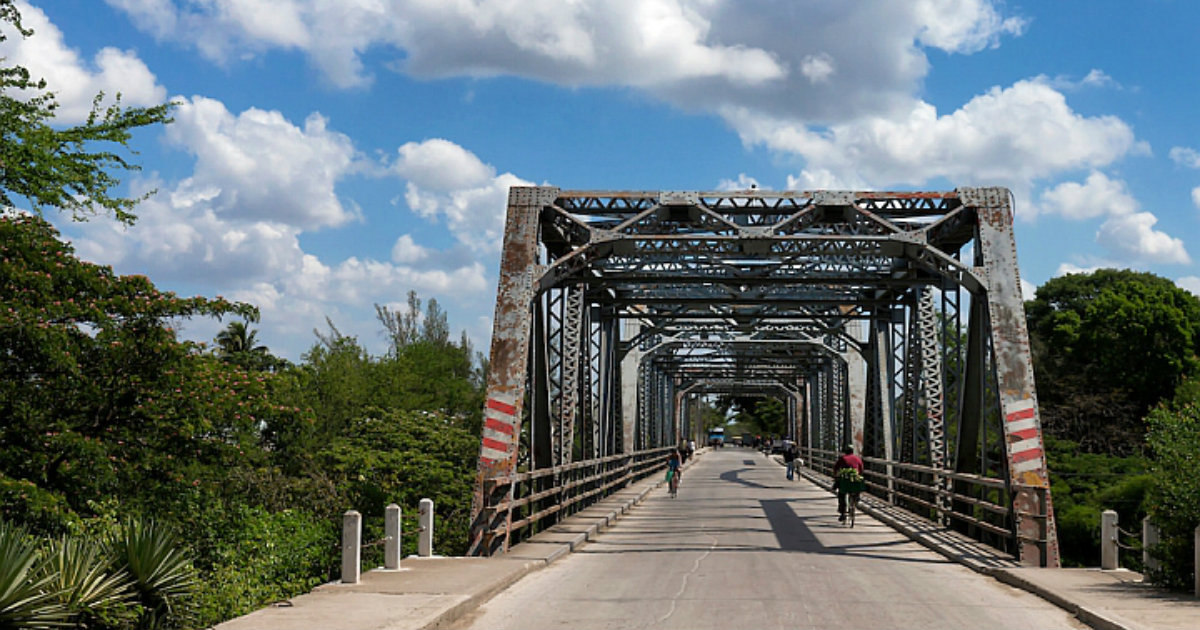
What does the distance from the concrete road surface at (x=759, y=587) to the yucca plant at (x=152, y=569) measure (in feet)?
8.88

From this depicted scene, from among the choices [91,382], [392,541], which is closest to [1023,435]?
[392,541]

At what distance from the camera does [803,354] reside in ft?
155

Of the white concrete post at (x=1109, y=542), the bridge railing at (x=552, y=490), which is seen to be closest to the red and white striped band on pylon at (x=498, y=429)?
the bridge railing at (x=552, y=490)

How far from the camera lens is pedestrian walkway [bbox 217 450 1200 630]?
830 centimetres

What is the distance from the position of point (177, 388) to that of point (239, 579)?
3.36 metres

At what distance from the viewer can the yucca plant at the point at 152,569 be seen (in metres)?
9.38

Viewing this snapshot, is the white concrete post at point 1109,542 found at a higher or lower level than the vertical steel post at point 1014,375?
lower

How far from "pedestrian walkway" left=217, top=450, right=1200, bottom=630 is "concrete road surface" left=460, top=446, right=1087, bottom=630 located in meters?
0.19

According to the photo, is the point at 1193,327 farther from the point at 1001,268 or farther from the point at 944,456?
the point at 1001,268

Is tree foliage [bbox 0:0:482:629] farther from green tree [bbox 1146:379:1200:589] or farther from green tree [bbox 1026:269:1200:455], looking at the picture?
green tree [bbox 1026:269:1200:455]

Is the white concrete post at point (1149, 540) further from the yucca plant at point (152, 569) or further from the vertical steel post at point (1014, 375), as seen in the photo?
the yucca plant at point (152, 569)

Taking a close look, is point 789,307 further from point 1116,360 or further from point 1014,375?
point 1116,360

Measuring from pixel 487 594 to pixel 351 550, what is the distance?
54.4 inches

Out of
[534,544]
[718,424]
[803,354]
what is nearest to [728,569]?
[534,544]
